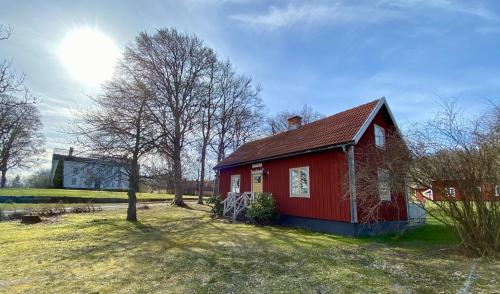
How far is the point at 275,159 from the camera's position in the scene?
15.7 m

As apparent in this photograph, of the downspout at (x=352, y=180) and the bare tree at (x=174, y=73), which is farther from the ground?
the bare tree at (x=174, y=73)

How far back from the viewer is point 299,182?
46.2 feet

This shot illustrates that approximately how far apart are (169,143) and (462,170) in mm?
13303

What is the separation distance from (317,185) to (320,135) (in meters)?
2.45

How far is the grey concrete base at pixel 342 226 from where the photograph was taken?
11.6 meters

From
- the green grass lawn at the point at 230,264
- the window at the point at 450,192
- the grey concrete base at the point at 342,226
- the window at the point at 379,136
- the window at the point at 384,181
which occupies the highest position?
the window at the point at 379,136

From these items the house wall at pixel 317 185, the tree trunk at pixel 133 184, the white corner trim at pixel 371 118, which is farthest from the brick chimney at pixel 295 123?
the tree trunk at pixel 133 184

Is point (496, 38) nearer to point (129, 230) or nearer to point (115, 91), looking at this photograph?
point (129, 230)

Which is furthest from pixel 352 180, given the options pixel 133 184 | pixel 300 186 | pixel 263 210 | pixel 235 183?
pixel 133 184

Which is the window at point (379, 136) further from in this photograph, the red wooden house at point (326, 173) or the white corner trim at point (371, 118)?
the white corner trim at point (371, 118)

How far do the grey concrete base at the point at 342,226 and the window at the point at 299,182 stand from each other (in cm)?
111

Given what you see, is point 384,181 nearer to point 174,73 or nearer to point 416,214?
point 416,214

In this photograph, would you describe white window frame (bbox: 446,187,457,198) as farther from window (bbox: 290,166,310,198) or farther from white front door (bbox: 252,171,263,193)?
white front door (bbox: 252,171,263,193)

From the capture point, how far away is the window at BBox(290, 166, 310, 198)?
538 inches
